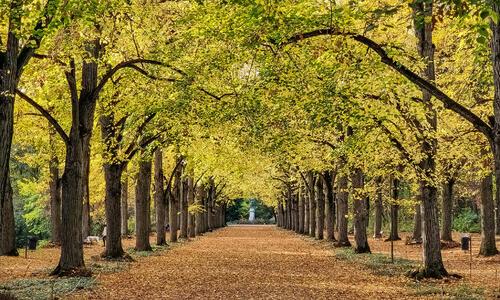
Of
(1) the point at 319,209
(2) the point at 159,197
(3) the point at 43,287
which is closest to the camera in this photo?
(3) the point at 43,287

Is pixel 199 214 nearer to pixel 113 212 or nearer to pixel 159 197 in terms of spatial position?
pixel 159 197

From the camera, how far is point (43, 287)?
14.7m

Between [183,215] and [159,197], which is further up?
[159,197]

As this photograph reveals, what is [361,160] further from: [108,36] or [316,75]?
[108,36]

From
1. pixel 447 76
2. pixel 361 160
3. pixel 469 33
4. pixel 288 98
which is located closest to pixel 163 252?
pixel 361 160

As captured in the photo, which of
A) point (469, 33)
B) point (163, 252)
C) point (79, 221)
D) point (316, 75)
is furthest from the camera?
point (163, 252)

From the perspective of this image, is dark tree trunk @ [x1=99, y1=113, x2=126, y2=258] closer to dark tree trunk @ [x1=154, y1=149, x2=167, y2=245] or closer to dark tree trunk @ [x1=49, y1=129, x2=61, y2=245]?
dark tree trunk @ [x1=49, y1=129, x2=61, y2=245]

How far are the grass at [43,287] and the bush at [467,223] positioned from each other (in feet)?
160

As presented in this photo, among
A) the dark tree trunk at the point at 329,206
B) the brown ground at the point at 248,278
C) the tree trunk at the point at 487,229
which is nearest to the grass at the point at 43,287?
the brown ground at the point at 248,278

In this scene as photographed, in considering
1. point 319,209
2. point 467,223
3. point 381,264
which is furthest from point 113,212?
point 467,223

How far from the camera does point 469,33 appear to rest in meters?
12.8

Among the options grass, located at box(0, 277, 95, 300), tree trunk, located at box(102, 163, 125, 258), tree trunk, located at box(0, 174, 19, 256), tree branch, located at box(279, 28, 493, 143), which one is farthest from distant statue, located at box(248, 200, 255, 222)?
tree branch, located at box(279, 28, 493, 143)

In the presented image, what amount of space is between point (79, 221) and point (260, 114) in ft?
21.9

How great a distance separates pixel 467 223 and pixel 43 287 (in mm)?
51747
